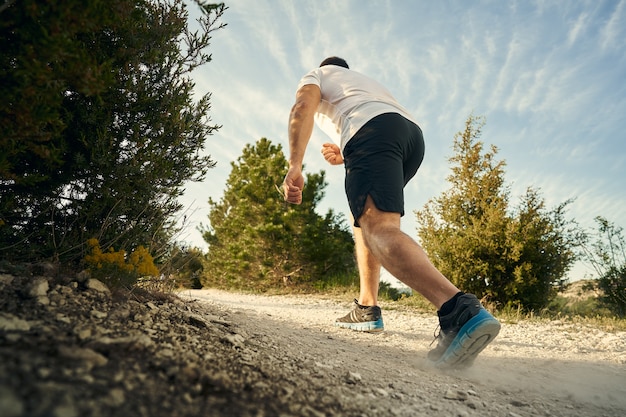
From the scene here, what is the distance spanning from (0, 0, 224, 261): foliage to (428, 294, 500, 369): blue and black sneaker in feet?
6.21

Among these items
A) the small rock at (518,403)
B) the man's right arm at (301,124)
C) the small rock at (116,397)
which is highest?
the man's right arm at (301,124)

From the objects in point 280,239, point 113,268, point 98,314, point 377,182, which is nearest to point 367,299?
point 377,182

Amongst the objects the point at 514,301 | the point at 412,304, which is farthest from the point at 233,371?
the point at 514,301

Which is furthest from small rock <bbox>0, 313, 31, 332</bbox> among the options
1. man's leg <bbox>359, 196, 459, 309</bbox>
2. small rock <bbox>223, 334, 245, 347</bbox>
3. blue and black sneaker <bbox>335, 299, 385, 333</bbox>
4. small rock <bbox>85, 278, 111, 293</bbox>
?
blue and black sneaker <bbox>335, 299, 385, 333</bbox>

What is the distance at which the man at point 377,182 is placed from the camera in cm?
200

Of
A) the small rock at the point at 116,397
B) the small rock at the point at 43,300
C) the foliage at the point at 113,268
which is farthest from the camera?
the foliage at the point at 113,268

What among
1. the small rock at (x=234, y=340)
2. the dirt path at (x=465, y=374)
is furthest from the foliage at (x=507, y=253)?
the small rock at (x=234, y=340)

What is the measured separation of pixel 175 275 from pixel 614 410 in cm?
293

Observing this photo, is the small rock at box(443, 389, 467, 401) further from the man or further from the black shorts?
the black shorts

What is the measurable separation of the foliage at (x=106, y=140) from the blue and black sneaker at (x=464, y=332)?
1.89 meters

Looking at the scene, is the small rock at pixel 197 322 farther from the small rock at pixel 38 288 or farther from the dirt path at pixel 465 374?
the small rock at pixel 38 288

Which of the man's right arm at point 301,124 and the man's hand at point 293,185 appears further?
the man's right arm at point 301,124

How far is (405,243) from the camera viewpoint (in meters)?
2.12

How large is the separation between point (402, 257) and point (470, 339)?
0.53 m
